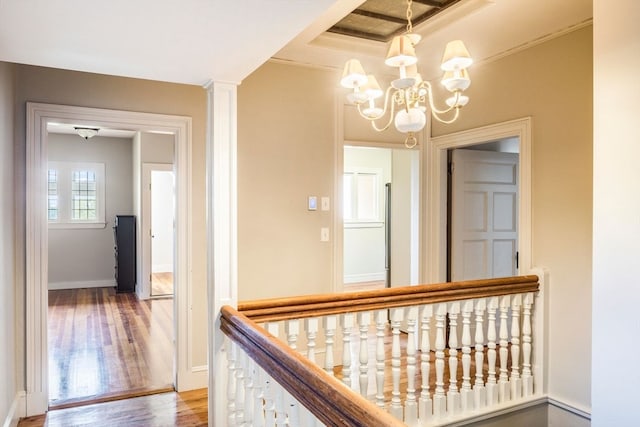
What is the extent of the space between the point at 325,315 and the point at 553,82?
2.28 metres

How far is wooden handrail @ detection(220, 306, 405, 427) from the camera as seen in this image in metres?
1.04

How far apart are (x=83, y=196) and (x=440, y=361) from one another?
22.3 feet

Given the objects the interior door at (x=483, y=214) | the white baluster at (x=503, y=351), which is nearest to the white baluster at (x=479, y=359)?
the white baluster at (x=503, y=351)

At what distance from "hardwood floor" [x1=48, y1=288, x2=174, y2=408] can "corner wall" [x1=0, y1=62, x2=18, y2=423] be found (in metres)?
0.47

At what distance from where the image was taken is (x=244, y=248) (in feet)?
11.5

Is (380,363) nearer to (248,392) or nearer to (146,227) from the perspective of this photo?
(248,392)

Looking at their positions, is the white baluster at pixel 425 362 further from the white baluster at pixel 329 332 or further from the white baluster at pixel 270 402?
the white baluster at pixel 270 402

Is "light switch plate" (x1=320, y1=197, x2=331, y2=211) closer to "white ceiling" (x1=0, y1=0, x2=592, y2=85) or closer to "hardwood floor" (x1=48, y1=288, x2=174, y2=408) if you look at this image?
"white ceiling" (x1=0, y1=0, x2=592, y2=85)

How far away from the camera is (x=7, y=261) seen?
2535 millimetres

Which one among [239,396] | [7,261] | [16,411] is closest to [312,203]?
[239,396]

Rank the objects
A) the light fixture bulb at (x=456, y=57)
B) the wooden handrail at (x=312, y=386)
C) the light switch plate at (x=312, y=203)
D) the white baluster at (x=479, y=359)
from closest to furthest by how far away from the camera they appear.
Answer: the wooden handrail at (x=312, y=386) < the light fixture bulb at (x=456, y=57) < the white baluster at (x=479, y=359) < the light switch plate at (x=312, y=203)

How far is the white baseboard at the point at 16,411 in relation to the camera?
8.16 ft

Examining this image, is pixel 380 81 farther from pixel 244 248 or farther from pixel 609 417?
pixel 609 417

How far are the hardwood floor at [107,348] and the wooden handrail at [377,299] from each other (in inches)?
65.6
